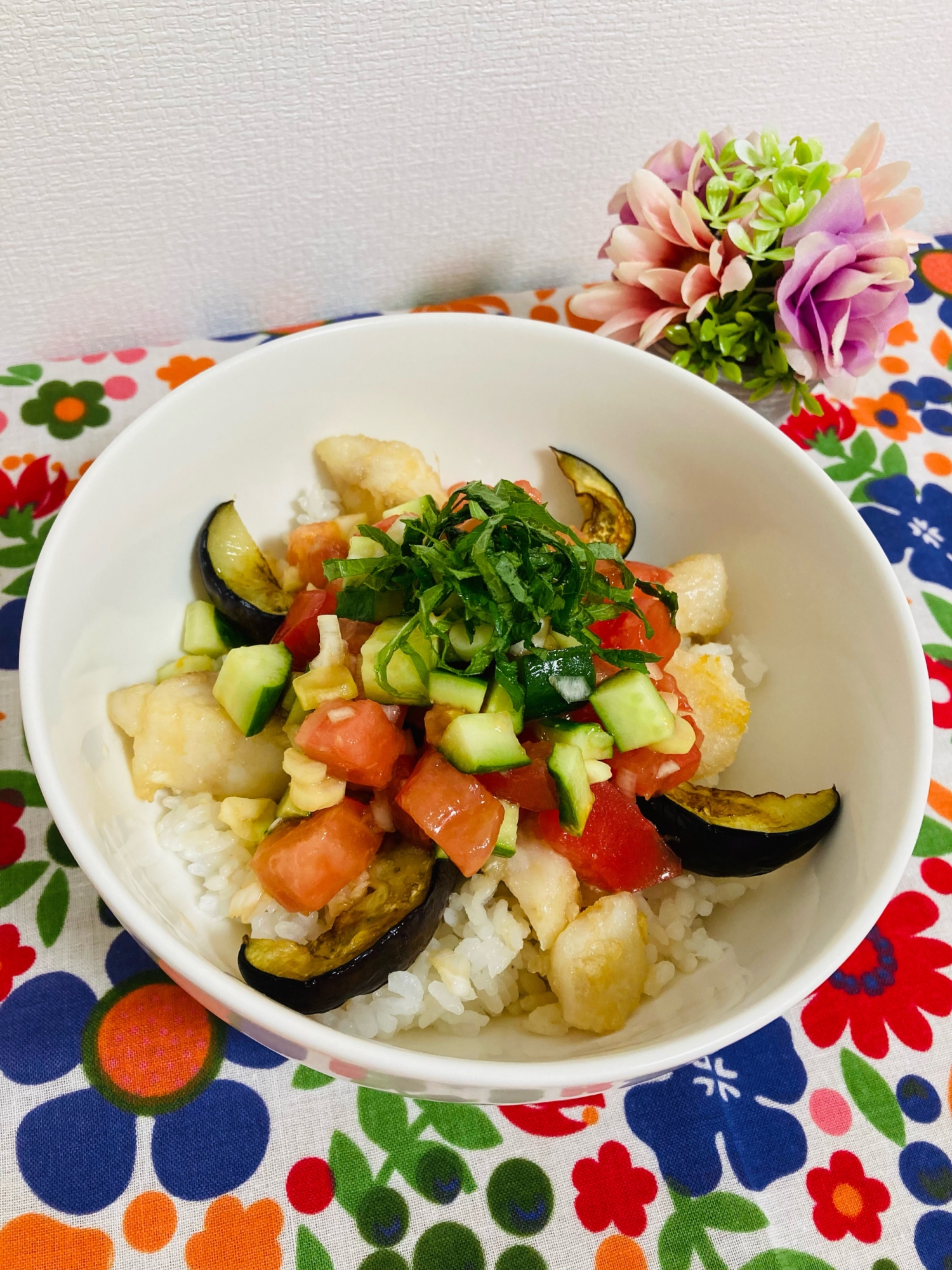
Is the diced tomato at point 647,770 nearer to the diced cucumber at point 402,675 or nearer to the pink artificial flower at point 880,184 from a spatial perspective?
the diced cucumber at point 402,675

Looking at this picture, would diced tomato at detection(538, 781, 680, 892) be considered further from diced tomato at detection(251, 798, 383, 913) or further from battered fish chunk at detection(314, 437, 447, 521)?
battered fish chunk at detection(314, 437, 447, 521)

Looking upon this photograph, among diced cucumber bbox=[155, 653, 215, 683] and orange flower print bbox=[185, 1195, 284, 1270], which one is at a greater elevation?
diced cucumber bbox=[155, 653, 215, 683]

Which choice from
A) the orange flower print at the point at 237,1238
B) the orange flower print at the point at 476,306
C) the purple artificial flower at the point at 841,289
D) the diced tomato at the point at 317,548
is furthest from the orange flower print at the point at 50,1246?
the orange flower print at the point at 476,306

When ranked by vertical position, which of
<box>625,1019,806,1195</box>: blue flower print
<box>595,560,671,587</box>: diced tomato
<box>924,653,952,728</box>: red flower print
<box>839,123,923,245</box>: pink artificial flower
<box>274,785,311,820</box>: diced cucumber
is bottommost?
<box>625,1019,806,1195</box>: blue flower print

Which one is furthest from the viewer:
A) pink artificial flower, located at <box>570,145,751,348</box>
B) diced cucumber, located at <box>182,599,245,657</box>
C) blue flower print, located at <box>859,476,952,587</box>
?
blue flower print, located at <box>859,476,952,587</box>

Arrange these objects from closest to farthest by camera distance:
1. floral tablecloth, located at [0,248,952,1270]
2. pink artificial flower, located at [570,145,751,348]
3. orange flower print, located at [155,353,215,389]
Result: floral tablecloth, located at [0,248,952,1270]
pink artificial flower, located at [570,145,751,348]
orange flower print, located at [155,353,215,389]

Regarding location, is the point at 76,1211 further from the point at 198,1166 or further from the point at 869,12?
the point at 869,12

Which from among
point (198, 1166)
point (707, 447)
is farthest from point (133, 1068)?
point (707, 447)

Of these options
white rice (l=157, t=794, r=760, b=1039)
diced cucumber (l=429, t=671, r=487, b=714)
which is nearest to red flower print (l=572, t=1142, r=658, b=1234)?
white rice (l=157, t=794, r=760, b=1039)
